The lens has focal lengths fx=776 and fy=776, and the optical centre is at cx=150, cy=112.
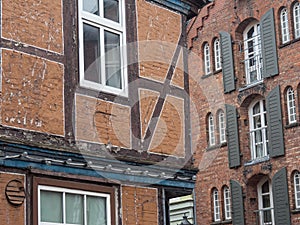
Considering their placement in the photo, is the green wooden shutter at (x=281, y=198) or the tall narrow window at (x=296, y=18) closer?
the green wooden shutter at (x=281, y=198)

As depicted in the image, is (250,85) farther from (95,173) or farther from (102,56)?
(95,173)

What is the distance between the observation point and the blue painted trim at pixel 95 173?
1105 cm

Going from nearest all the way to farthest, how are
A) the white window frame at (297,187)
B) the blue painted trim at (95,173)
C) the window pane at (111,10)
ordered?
the blue painted trim at (95,173)
the window pane at (111,10)
the white window frame at (297,187)

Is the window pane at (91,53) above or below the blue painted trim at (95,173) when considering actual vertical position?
above

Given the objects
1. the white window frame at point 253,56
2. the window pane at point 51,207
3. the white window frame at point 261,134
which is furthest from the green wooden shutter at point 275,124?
the window pane at point 51,207

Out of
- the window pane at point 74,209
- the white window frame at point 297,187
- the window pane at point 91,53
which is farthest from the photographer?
the white window frame at point 297,187

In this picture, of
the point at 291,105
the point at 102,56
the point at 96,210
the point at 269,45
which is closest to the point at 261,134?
the point at 291,105

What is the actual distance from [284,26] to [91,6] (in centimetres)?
1721

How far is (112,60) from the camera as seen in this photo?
13.1 metres

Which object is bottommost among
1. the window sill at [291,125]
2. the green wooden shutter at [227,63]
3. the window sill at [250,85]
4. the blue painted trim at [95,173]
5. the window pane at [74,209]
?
the window pane at [74,209]

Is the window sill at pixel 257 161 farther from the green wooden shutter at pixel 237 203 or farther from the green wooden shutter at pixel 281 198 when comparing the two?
the green wooden shutter at pixel 281 198

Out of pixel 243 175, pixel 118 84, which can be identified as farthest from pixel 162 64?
pixel 243 175

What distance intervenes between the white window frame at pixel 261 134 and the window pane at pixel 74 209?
1813 centimetres

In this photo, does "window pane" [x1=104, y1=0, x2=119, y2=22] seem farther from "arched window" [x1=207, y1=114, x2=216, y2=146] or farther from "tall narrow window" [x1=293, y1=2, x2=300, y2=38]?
"arched window" [x1=207, y1=114, x2=216, y2=146]
